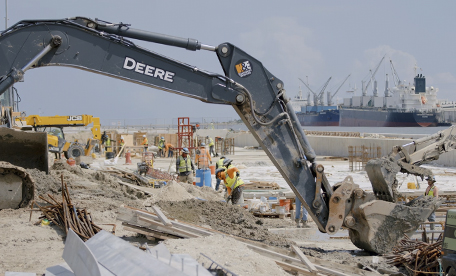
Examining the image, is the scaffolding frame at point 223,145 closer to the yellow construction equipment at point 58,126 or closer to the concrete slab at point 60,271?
the yellow construction equipment at point 58,126

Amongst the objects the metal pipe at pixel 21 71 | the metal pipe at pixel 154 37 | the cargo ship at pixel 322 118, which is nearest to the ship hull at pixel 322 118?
the cargo ship at pixel 322 118

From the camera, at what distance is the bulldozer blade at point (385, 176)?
9.10m

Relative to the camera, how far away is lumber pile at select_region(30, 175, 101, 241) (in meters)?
7.90

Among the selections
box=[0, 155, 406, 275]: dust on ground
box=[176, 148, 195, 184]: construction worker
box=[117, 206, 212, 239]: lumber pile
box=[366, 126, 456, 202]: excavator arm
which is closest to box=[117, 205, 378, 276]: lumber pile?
box=[117, 206, 212, 239]: lumber pile

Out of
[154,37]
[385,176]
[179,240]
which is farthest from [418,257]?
[154,37]

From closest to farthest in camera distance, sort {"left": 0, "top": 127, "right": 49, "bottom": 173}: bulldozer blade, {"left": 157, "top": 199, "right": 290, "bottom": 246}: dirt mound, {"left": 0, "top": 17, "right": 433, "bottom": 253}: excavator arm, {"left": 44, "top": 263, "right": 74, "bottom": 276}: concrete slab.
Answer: {"left": 44, "top": 263, "right": 74, "bottom": 276}: concrete slab, {"left": 0, "top": 17, "right": 433, "bottom": 253}: excavator arm, {"left": 157, "top": 199, "right": 290, "bottom": 246}: dirt mound, {"left": 0, "top": 127, "right": 49, "bottom": 173}: bulldozer blade

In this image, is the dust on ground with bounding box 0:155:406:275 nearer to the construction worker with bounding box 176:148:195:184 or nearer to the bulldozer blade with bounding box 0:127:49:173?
the bulldozer blade with bounding box 0:127:49:173

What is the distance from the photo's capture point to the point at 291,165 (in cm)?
813

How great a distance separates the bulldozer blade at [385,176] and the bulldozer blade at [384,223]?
0.44 m

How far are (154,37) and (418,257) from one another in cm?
546

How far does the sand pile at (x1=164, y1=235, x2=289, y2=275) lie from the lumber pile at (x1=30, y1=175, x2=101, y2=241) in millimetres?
1428

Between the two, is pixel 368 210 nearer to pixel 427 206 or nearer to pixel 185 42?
pixel 427 206

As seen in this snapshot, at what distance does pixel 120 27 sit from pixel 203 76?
1435mm

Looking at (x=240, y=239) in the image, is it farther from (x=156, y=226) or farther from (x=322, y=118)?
(x=322, y=118)
